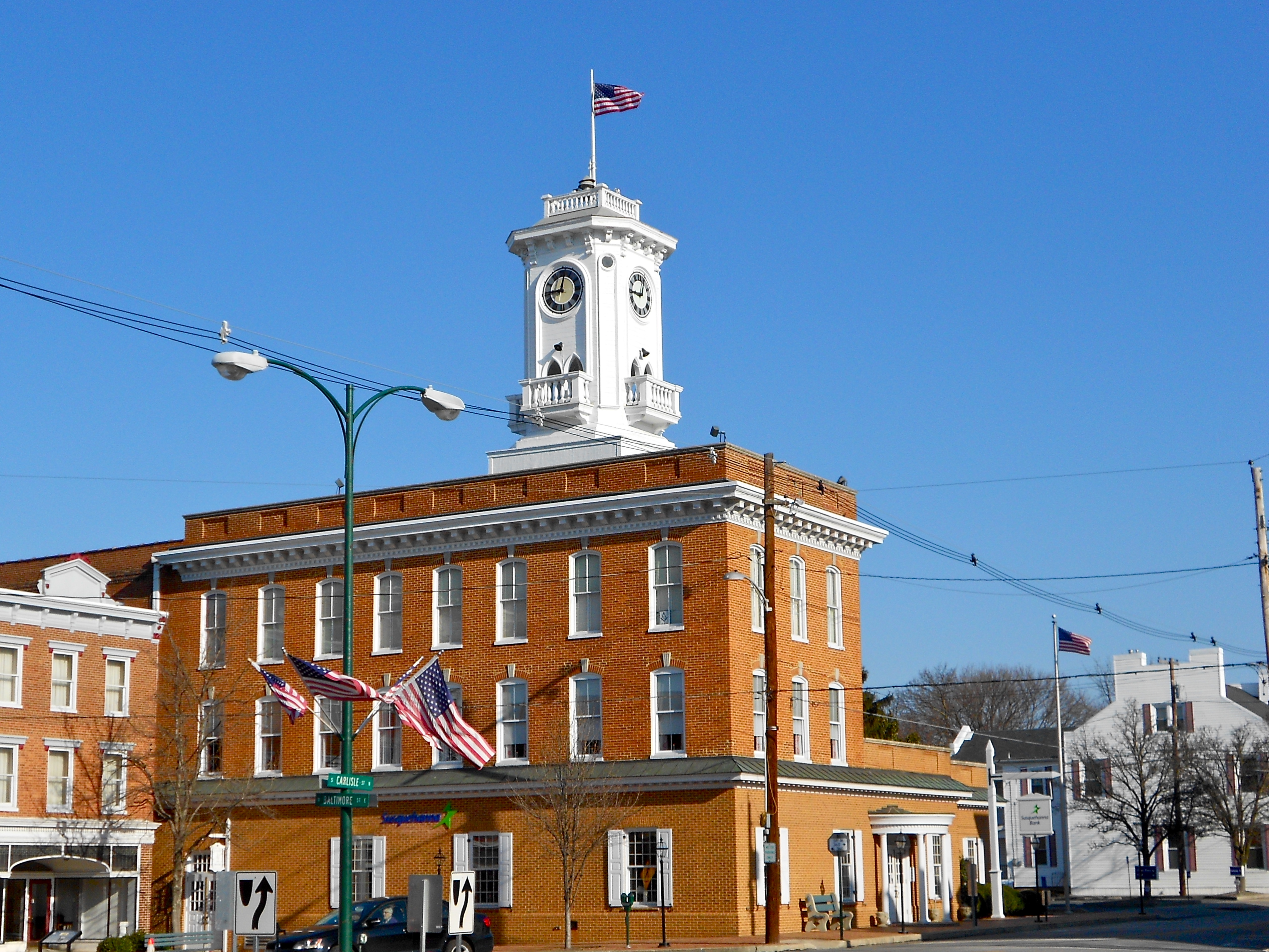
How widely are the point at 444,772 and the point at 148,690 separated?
10.3 meters

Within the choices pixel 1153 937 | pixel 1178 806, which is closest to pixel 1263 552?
Result: pixel 1153 937

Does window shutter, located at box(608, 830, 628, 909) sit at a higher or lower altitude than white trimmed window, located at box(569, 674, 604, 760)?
lower

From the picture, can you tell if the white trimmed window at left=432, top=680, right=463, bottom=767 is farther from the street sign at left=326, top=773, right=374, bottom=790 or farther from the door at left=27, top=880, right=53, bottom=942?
the street sign at left=326, top=773, right=374, bottom=790

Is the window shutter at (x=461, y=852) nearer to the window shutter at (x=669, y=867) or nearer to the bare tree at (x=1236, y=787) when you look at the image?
the window shutter at (x=669, y=867)

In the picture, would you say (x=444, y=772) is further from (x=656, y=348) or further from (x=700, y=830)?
(x=656, y=348)

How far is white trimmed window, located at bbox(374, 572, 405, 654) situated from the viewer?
49.4m

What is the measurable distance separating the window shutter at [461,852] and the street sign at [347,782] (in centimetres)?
2394

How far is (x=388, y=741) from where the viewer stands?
49.1m

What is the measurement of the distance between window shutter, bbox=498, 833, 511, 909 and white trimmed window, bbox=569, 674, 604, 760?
3.32 m

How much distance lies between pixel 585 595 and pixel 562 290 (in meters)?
15.3

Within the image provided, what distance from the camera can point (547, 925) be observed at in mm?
44500

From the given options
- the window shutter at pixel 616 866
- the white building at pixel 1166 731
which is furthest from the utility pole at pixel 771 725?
the white building at pixel 1166 731

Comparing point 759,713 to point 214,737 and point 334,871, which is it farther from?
point 214,737

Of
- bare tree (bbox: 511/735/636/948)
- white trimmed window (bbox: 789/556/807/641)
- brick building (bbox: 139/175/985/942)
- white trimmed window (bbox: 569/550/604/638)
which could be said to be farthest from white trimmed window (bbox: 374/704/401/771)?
white trimmed window (bbox: 789/556/807/641)
